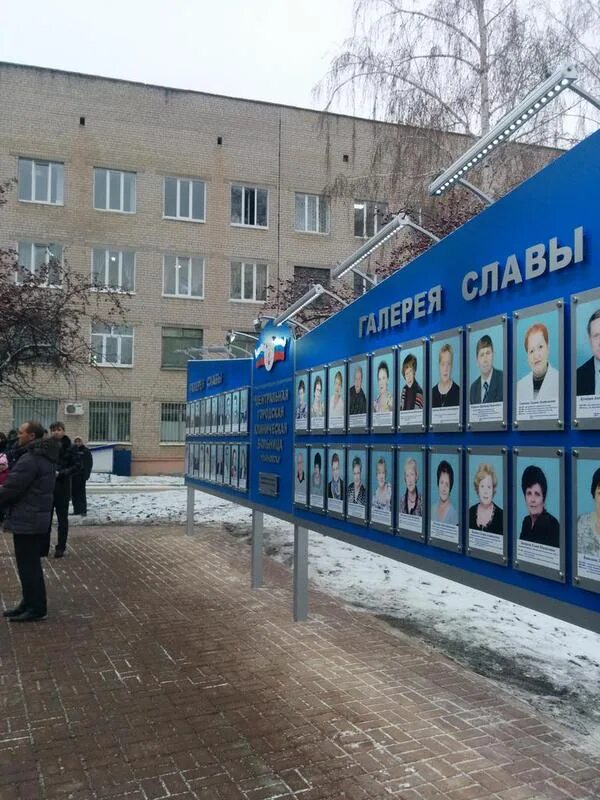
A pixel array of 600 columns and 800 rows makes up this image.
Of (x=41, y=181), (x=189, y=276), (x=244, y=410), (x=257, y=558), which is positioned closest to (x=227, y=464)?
(x=244, y=410)

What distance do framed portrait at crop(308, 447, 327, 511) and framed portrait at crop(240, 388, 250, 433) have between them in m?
2.18

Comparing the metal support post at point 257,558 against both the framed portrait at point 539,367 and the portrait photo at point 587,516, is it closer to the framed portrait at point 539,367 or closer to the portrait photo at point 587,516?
the framed portrait at point 539,367

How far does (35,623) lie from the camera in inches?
254

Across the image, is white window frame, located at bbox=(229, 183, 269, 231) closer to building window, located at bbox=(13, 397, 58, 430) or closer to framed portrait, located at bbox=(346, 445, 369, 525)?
building window, located at bbox=(13, 397, 58, 430)

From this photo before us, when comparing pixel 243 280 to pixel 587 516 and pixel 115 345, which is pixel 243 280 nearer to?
pixel 115 345

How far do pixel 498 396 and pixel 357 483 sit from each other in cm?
203

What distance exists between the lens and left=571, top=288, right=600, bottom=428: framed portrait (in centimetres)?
286

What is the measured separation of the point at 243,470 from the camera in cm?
843

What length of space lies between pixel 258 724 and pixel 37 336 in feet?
32.1

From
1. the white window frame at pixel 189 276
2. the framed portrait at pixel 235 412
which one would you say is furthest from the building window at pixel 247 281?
the framed portrait at pixel 235 412

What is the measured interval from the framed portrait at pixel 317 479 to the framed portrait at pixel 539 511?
9.20 ft

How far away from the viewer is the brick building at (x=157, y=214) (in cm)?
2695

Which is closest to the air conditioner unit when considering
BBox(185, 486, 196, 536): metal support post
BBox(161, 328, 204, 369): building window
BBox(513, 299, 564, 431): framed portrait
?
BBox(161, 328, 204, 369): building window

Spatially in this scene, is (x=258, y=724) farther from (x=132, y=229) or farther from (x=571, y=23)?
(x=132, y=229)
